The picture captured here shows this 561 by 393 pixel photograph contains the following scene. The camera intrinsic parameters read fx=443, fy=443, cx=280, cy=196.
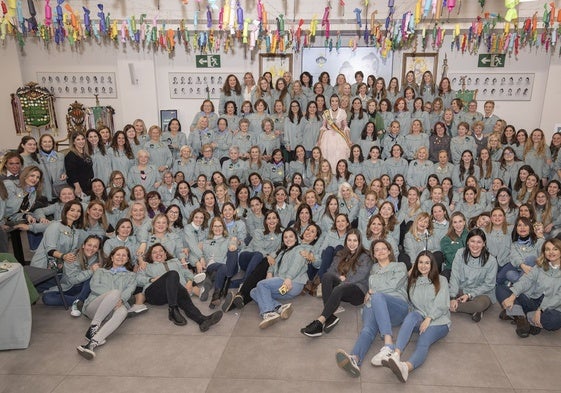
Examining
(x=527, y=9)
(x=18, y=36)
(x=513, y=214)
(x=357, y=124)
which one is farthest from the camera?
(x=18, y=36)

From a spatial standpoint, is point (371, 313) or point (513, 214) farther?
point (513, 214)

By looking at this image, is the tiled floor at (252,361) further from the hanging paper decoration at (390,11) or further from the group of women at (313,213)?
the hanging paper decoration at (390,11)

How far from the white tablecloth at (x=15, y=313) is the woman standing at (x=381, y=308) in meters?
3.04

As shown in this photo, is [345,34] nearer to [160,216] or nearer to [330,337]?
[160,216]

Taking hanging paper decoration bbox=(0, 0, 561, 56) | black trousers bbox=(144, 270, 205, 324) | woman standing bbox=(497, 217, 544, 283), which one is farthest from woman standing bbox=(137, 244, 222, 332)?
hanging paper decoration bbox=(0, 0, 561, 56)

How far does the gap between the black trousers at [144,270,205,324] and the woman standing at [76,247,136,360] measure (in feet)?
0.89

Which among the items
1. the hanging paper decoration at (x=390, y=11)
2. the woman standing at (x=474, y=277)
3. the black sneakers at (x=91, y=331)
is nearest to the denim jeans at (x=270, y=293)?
the black sneakers at (x=91, y=331)

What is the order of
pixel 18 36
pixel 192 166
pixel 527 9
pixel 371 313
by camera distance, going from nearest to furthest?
1. pixel 371 313
2. pixel 192 166
3. pixel 527 9
4. pixel 18 36

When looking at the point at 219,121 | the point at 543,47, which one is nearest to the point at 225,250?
the point at 219,121

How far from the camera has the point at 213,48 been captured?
10492 millimetres

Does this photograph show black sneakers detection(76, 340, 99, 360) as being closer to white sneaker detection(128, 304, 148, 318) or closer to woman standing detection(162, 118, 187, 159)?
white sneaker detection(128, 304, 148, 318)

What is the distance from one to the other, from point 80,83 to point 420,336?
10204 millimetres

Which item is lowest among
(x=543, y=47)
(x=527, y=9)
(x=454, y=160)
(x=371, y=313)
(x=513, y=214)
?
(x=371, y=313)

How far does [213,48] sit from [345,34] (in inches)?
123
